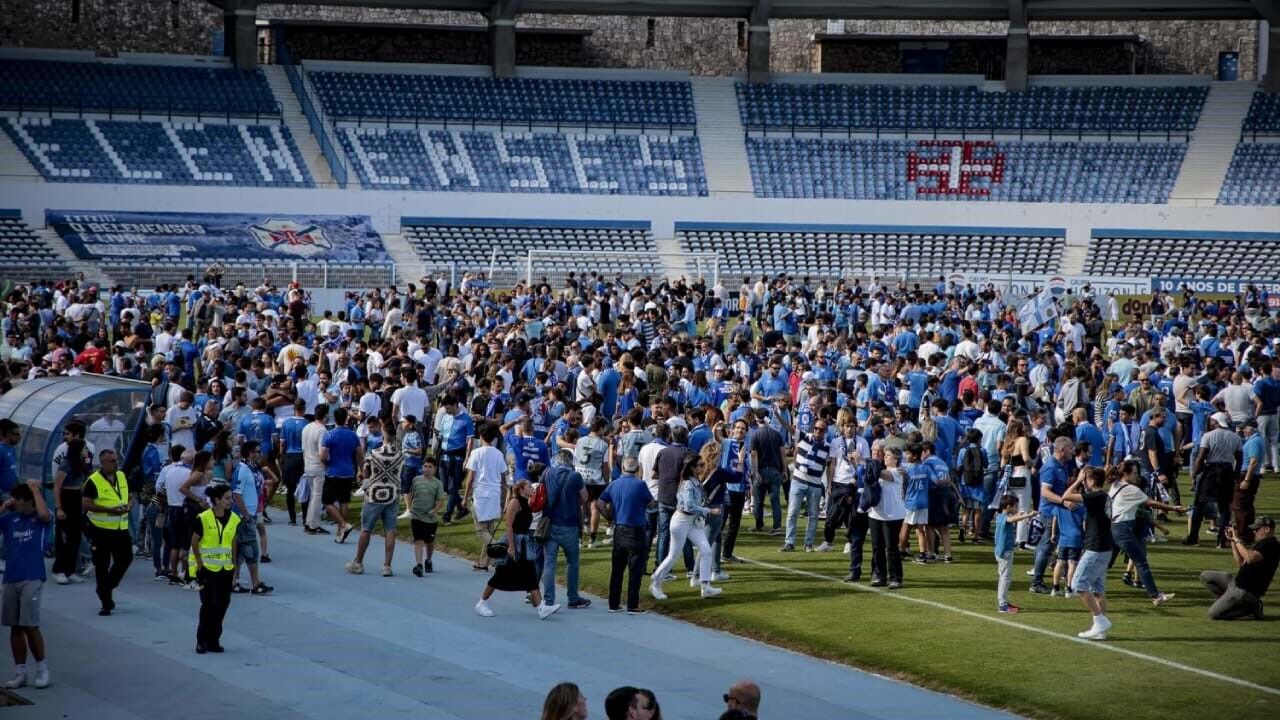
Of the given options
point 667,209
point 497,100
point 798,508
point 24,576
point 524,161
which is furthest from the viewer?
point 497,100

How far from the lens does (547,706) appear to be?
24.8 feet

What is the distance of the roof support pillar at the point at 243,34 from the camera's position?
5275 centimetres

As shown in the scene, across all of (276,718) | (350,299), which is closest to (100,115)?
(350,299)

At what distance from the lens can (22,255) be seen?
4278 cm

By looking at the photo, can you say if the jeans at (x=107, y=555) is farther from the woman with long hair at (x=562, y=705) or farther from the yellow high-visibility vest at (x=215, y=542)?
the woman with long hair at (x=562, y=705)

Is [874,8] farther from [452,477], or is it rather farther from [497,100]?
[452,477]

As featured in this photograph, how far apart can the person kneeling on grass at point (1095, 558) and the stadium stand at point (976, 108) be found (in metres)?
40.1

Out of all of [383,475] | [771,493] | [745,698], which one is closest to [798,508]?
[771,493]

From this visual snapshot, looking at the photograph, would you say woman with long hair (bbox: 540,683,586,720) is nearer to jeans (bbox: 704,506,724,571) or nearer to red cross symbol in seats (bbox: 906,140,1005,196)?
jeans (bbox: 704,506,724,571)

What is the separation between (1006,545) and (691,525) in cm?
304

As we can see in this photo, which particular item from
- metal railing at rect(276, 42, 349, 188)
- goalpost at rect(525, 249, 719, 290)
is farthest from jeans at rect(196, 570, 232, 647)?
metal railing at rect(276, 42, 349, 188)

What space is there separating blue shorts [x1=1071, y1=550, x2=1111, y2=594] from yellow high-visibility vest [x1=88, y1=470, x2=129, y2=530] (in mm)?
8725

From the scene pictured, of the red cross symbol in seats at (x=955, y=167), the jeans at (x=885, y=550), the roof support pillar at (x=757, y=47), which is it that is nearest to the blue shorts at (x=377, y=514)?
the jeans at (x=885, y=550)

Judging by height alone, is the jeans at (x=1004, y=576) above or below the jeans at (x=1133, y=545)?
below
